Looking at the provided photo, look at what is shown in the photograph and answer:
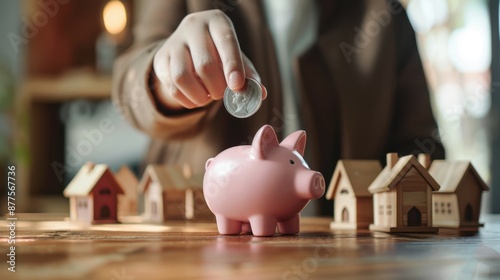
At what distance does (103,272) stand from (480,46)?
225 cm

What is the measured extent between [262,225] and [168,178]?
66cm

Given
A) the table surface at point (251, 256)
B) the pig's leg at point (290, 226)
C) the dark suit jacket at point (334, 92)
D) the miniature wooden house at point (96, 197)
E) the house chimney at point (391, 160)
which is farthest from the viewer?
the dark suit jacket at point (334, 92)

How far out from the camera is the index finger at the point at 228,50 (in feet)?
3.98

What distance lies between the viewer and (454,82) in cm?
255

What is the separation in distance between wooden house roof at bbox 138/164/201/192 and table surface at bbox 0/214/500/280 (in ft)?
1.70

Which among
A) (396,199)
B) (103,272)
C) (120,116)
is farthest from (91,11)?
(103,272)

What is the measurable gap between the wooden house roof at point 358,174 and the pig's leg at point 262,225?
0.37 metres

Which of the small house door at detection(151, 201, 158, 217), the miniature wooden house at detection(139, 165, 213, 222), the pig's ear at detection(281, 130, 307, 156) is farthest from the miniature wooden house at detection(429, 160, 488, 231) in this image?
the small house door at detection(151, 201, 158, 217)

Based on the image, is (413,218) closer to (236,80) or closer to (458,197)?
(458,197)

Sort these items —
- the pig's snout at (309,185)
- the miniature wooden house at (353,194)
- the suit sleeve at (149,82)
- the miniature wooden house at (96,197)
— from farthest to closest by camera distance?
1. the suit sleeve at (149,82)
2. the miniature wooden house at (96,197)
3. the miniature wooden house at (353,194)
4. the pig's snout at (309,185)

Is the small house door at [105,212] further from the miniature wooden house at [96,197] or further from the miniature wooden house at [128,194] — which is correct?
the miniature wooden house at [128,194]

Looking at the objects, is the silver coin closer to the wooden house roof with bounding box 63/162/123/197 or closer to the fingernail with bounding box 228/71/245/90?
the fingernail with bounding box 228/71/245/90

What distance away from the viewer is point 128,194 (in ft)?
6.57

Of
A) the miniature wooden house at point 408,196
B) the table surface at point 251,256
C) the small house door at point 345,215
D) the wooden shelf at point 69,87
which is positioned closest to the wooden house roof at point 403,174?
the miniature wooden house at point 408,196
